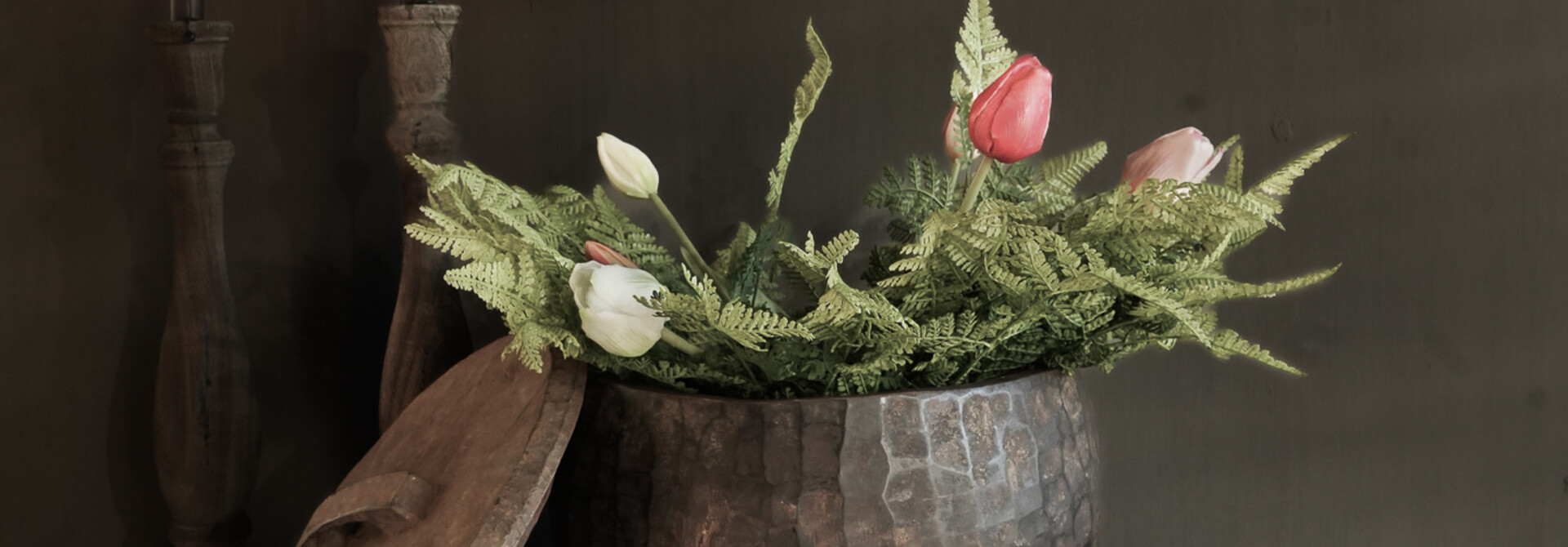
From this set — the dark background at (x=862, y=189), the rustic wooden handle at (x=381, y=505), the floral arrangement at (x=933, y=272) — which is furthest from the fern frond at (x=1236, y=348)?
the rustic wooden handle at (x=381, y=505)

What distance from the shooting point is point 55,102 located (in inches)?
27.8

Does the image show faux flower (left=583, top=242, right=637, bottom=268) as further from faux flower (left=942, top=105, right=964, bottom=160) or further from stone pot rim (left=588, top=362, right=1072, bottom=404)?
faux flower (left=942, top=105, right=964, bottom=160)

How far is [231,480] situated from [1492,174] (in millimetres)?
741

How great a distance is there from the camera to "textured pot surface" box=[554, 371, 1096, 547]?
0.44 meters

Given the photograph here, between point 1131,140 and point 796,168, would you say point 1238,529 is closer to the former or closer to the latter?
point 1131,140

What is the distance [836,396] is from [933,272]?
0.06m

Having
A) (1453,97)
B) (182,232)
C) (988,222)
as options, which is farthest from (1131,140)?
(182,232)

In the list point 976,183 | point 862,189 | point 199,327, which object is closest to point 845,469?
point 976,183

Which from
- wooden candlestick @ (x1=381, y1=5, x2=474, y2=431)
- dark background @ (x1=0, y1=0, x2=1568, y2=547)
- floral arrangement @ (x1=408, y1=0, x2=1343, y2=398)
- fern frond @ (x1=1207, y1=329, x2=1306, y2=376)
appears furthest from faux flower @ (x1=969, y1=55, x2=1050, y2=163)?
wooden candlestick @ (x1=381, y1=5, x2=474, y2=431)

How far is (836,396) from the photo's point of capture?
17.6 inches

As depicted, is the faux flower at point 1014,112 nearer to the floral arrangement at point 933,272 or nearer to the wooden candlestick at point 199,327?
the floral arrangement at point 933,272

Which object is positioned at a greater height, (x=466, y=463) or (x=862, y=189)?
(x=862, y=189)

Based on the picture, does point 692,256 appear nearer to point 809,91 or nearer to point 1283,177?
point 809,91

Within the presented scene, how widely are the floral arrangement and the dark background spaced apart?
6.3 inches
